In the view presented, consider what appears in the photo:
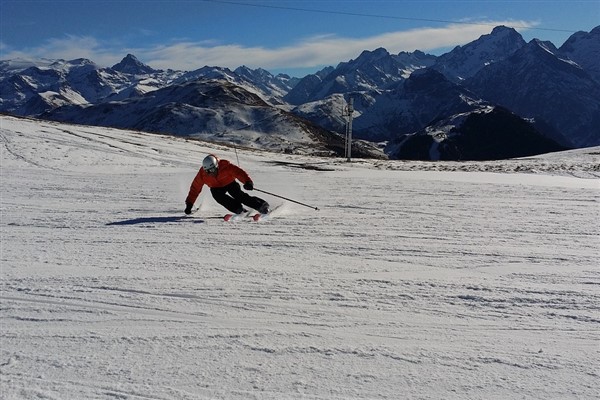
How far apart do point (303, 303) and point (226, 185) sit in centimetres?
489

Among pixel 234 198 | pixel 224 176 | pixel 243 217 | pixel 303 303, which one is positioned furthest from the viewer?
pixel 234 198

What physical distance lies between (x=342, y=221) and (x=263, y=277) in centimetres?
333

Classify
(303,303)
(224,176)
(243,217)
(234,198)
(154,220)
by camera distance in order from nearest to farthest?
(303,303)
(154,220)
(243,217)
(224,176)
(234,198)

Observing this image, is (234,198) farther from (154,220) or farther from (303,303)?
(303,303)

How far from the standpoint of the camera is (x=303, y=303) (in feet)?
15.6

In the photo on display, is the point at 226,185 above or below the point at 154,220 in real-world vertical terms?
above

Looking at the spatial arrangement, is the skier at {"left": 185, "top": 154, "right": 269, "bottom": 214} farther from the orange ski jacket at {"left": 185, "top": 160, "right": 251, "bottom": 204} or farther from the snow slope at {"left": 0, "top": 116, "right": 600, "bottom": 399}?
the snow slope at {"left": 0, "top": 116, "right": 600, "bottom": 399}

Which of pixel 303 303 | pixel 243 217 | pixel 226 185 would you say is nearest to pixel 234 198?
pixel 226 185

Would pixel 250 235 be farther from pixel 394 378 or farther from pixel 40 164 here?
pixel 40 164

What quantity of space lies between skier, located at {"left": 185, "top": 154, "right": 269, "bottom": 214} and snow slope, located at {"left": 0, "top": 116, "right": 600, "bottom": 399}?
40 centimetres

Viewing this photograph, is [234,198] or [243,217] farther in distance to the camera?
[234,198]

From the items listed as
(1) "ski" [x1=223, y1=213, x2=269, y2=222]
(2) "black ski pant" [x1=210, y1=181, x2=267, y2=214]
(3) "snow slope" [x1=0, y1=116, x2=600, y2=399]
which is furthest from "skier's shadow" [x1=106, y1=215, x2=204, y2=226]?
(2) "black ski pant" [x1=210, y1=181, x2=267, y2=214]

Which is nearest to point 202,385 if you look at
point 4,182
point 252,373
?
point 252,373

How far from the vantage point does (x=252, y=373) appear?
3572mm
